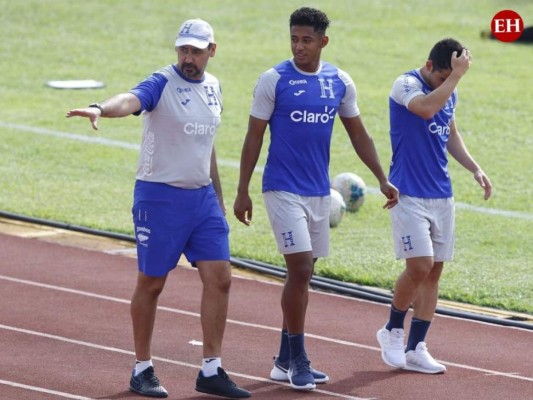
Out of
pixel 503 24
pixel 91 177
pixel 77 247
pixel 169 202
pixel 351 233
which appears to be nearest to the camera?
pixel 169 202

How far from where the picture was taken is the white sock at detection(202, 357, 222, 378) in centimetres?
787

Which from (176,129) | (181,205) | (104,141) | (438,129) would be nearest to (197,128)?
(176,129)

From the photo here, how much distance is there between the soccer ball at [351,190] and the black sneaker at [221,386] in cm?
723

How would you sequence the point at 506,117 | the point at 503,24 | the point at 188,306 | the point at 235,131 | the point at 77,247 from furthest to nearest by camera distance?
the point at 503,24 → the point at 506,117 → the point at 235,131 → the point at 77,247 → the point at 188,306

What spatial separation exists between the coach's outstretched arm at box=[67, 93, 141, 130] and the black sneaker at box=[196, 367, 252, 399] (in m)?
1.63

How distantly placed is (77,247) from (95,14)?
18256 millimetres

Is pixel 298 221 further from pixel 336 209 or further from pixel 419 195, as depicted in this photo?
Answer: pixel 336 209

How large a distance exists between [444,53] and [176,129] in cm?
191

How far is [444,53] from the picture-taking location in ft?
28.2

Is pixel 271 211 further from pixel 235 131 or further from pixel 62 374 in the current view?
pixel 235 131

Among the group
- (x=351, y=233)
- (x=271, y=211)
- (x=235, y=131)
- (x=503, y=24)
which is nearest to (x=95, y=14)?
(x=503, y=24)

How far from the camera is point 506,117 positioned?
71.3ft

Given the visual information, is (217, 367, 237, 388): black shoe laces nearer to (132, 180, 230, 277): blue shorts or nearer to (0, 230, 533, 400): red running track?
(0, 230, 533, 400): red running track

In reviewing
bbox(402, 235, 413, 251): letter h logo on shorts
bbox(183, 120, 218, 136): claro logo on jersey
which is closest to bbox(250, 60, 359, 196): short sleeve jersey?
bbox(183, 120, 218, 136): claro logo on jersey
